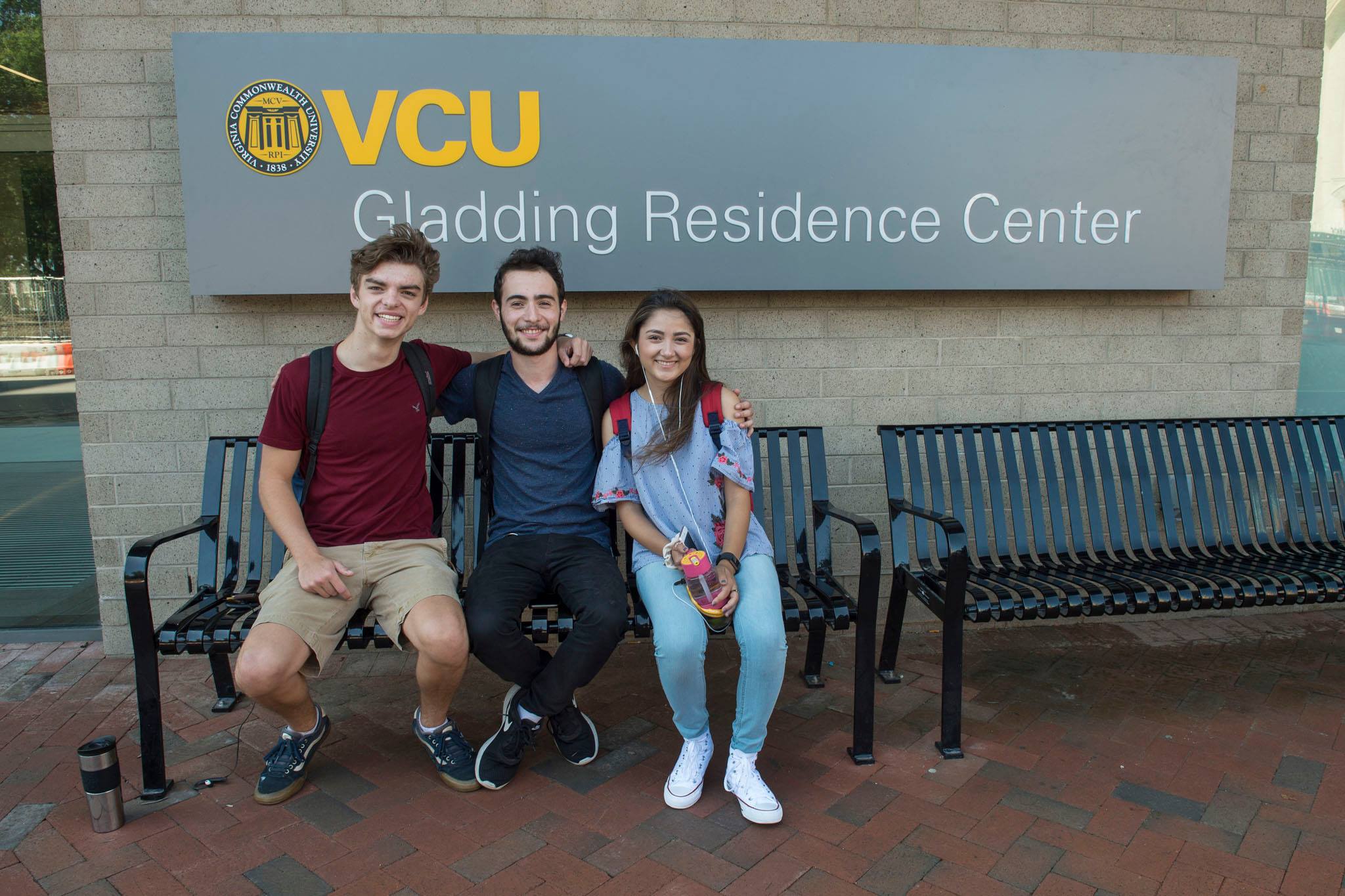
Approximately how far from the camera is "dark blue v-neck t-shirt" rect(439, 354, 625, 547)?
306cm

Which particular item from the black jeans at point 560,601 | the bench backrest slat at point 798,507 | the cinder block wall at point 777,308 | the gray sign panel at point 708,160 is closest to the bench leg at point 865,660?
the bench backrest slat at point 798,507

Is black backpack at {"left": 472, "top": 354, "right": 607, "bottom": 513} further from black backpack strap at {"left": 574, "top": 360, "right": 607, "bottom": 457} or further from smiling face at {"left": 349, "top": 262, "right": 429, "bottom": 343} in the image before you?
smiling face at {"left": 349, "top": 262, "right": 429, "bottom": 343}

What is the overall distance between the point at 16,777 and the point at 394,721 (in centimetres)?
118

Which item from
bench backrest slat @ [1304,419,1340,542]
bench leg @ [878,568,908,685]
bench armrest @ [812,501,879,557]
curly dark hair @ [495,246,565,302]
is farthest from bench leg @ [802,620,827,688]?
bench backrest slat @ [1304,419,1340,542]

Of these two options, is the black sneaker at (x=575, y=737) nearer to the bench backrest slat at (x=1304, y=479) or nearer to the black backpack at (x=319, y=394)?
the black backpack at (x=319, y=394)

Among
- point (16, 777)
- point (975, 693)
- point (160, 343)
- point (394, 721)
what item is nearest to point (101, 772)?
point (16, 777)

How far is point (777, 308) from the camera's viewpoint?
3.94m

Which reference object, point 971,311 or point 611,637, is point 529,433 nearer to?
point 611,637

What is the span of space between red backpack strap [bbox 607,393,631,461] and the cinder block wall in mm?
907

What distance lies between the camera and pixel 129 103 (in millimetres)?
3572

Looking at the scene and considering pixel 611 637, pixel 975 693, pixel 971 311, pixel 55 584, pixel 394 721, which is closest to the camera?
pixel 611 637

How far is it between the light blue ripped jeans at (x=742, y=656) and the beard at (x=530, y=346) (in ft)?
3.09

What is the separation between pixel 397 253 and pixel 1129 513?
10.4 ft

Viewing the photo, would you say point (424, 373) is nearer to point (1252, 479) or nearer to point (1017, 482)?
point (1017, 482)
